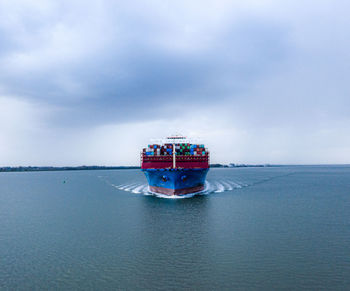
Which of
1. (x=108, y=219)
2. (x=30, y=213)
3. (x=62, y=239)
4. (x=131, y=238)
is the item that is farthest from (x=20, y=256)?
(x=30, y=213)

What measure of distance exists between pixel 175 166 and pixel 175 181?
3.44 m

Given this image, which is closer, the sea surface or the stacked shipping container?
the sea surface

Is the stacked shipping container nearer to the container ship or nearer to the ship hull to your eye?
the container ship

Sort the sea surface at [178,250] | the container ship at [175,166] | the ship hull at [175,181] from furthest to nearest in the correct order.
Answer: the container ship at [175,166] < the ship hull at [175,181] < the sea surface at [178,250]

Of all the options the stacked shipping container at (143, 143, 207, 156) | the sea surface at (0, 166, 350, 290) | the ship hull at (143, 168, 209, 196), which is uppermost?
the stacked shipping container at (143, 143, 207, 156)

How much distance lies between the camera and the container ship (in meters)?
48.3

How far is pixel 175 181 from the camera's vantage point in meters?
48.5

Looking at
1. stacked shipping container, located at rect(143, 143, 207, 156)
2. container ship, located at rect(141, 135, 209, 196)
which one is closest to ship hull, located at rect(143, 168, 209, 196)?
container ship, located at rect(141, 135, 209, 196)

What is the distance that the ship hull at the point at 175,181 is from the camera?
46938 mm

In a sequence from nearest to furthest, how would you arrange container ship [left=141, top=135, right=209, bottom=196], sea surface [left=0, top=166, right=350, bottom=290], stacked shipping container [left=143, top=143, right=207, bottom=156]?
sea surface [left=0, top=166, right=350, bottom=290], container ship [left=141, top=135, right=209, bottom=196], stacked shipping container [left=143, top=143, right=207, bottom=156]

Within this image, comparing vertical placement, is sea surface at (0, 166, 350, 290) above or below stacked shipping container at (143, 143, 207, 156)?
below

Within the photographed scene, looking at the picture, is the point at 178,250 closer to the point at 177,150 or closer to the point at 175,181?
the point at 175,181

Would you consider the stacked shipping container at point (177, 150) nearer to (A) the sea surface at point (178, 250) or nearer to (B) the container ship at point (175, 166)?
(B) the container ship at point (175, 166)

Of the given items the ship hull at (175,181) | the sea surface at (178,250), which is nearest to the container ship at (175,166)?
the ship hull at (175,181)
